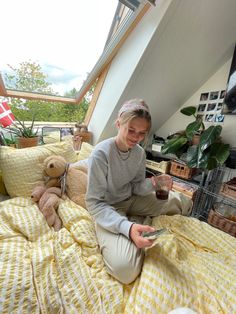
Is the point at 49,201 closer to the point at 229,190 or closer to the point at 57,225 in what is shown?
the point at 57,225

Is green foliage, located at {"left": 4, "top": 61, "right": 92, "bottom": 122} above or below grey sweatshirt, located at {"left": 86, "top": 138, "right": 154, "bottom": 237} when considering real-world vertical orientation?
above

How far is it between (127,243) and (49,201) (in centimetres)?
52

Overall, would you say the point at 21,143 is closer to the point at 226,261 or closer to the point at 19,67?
the point at 19,67

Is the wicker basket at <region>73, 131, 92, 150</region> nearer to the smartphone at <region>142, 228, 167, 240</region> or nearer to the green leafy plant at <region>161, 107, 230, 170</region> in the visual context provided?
the green leafy plant at <region>161, 107, 230, 170</region>

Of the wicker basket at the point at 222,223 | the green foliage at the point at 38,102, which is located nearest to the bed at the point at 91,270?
the wicker basket at the point at 222,223

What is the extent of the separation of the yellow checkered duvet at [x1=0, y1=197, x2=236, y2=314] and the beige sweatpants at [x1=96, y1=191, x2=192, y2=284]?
0.11 feet

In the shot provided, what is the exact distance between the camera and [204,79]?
1.91 metres

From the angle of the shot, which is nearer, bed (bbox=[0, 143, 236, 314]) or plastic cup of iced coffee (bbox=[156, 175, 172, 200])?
bed (bbox=[0, 143, 236, 314])

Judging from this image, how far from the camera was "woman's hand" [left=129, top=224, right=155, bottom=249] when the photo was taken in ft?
2.44

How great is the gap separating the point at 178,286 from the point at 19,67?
191 cm

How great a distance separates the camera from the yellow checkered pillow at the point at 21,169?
1.11 metres

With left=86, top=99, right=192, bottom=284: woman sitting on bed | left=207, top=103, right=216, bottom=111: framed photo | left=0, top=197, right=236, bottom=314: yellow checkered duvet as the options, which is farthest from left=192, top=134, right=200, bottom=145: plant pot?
left=0, top=197, right=236, bottom=314: yellow checkered duvet

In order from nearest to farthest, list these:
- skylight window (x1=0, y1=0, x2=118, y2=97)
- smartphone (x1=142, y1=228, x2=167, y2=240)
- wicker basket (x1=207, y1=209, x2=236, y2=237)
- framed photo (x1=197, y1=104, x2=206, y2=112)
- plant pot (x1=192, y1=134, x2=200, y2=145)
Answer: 1. smartphone (x1=142, y1=228, x2=167, y2=240)
2. skylight window (x1=0, y1=0, x2=118, y2=97)
3. wicker basket (x1=207, y1=209, x2=236, y2=237)
4. plant pot (x1=192, y1=134, x2=200, y2=145)
5. framed photo (x1=197, y1=104, x2=206, y2=112)

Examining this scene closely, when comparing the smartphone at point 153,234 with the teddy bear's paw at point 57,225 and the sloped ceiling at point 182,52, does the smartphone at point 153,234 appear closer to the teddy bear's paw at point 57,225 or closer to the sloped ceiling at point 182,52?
the teddy bear's paw at point 57,225
